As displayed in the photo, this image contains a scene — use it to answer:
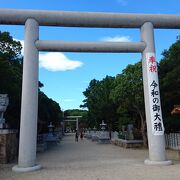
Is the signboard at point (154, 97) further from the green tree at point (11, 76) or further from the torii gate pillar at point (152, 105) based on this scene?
the green tree at point (11, 76)

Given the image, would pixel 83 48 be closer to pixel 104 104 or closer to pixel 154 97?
pixel 154 97

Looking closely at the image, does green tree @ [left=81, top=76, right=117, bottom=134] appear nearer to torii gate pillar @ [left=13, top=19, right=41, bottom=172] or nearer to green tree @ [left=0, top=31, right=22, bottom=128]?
green tree @ [left=0, top=31, right=22, bottom=128]

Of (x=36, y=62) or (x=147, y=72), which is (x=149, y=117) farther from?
(x=36, y=62)

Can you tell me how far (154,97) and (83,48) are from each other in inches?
141

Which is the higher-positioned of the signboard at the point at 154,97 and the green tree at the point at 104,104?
the green tree at the point at 104,104

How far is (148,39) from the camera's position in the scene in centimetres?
1396

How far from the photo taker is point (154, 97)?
13.3 meters

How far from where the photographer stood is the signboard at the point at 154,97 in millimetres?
13102

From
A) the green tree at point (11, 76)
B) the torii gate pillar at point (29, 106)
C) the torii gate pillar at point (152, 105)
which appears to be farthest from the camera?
the green tree at point (11, 76)

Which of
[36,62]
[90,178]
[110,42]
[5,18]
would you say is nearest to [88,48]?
[110,42]

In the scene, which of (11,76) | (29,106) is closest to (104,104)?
(11,76)

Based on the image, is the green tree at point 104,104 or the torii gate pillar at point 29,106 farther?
the green tree at point 104,104

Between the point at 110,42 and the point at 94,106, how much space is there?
28.1m

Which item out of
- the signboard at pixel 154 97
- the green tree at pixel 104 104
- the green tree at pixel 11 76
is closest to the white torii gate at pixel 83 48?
the signboard at pixel 154 97
